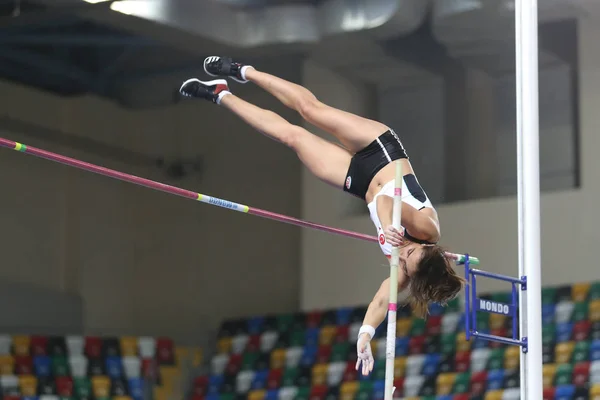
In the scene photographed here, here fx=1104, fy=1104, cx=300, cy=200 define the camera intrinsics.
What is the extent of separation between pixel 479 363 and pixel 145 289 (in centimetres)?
447

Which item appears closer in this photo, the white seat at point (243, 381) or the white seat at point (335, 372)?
the white seat at point (335, 372)

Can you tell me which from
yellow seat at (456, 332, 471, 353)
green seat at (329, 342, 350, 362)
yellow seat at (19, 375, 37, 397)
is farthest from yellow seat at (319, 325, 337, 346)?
yellow seat at (19, 375, 37, 397)

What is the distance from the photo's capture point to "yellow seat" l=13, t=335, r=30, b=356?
10992mm

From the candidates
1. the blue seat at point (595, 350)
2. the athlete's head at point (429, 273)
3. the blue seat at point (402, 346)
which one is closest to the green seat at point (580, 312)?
the blue seat at point (595, 350)

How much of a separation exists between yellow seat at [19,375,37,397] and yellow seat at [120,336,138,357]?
1193mm

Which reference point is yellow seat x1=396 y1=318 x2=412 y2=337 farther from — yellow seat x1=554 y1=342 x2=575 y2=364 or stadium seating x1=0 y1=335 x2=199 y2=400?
stadium seating x1=0 y1=335 x2=199 y2=400

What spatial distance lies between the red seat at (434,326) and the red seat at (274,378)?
168 centimetres

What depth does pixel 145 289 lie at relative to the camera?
42.8 ft

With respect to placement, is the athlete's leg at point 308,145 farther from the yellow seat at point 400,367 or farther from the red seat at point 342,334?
the red seat at point 342,334

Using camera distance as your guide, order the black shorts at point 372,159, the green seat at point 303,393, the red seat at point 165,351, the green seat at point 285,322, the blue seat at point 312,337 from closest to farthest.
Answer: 1. the black shorts at point 372,159
2. the green seat at point 303,393
3. the blue seat at point 312,337
4. the green seat at point 285,322
5. the red seat at point 165,351

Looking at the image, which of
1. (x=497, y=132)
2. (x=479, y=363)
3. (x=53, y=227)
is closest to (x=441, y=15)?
(x=497, y=132)

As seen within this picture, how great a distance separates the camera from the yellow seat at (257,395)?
11.4 meters

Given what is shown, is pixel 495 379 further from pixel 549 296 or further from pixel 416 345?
pixel 416 345

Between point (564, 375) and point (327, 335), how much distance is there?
2770mm
